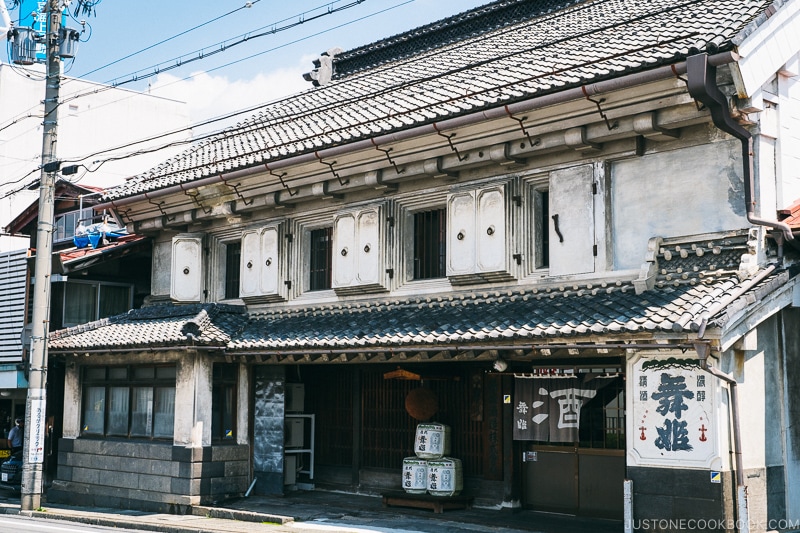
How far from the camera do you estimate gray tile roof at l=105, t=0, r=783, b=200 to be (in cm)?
1487

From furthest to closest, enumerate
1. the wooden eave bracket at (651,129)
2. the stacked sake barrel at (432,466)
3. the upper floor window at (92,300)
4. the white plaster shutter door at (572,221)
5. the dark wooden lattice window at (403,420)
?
1. the upper floor window at (92,300)
2. the dark wooden lattice window at (403,420)
3. the stacked sake barrel at (432,466)
4. the white plaster shutter door at (572,221)
5. the wooden eave bracket at (651,129)

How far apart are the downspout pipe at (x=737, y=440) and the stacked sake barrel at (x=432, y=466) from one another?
22.4ft

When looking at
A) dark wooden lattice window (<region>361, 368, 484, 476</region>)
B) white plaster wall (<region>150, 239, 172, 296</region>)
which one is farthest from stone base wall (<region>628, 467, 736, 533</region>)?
white plaster wall (<region>150, 239, 172, 296</region>)

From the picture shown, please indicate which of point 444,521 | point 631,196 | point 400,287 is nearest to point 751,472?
point 631,196

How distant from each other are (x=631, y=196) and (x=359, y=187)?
6.26 metres

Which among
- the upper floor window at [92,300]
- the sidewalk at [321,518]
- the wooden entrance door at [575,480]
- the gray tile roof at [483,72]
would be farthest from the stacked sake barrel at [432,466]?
the upper floor window at [92,300]

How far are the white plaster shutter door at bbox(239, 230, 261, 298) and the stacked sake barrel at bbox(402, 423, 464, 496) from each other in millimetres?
5631

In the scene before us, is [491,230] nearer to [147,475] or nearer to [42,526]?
[147,475]

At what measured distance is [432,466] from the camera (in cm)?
1839

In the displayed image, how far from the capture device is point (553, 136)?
15.7 metres

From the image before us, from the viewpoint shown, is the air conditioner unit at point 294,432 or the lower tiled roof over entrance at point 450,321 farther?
the air conditioner unit at point 294,432

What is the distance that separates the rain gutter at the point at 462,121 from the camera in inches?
519

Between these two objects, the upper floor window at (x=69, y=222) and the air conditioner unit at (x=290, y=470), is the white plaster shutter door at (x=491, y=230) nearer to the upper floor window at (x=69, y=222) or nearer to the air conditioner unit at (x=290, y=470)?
the air conditioner unit at (x=290, y=470)

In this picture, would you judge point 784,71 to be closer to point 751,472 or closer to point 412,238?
point 751,472
